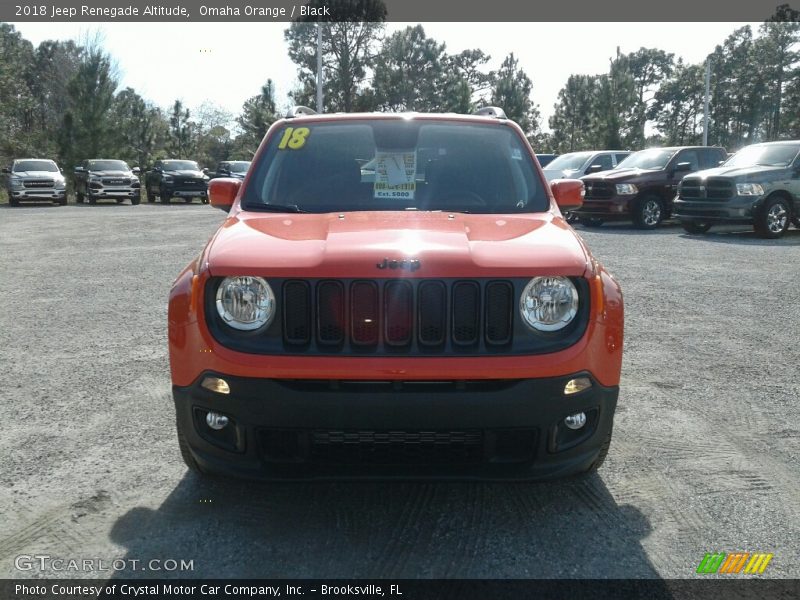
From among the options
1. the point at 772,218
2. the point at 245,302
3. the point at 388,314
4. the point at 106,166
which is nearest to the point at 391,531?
the point at 388,314

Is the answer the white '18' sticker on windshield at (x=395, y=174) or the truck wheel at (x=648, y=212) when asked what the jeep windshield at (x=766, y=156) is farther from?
the white '18' sticker on windshield at (x=395, y=174)

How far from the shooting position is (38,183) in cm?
2934

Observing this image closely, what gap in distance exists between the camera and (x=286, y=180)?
418 cm

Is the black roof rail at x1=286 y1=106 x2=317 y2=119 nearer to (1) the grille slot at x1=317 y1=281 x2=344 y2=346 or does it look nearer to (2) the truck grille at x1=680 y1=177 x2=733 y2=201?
(1) the grille slot at x1=317 y1=281 x2=344 y2=346

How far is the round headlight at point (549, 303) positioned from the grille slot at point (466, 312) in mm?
175

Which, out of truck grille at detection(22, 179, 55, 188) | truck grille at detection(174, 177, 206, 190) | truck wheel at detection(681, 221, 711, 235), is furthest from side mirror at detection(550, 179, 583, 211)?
truck grille at detection(174, 177, 206, 190)

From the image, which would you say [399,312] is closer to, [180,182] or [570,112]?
[180,182]

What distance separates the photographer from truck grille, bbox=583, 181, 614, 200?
1730 cm

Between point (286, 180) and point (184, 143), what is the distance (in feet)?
225

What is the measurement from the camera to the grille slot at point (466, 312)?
2.91 m

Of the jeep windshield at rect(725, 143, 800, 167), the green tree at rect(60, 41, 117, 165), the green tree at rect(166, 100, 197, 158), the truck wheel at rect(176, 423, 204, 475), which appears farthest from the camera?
the green tree at rect(166, 100, 197, 158)

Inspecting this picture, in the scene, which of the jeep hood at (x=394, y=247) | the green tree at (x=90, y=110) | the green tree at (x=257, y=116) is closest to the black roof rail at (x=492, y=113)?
the jeep hood at (x=394, y=247)

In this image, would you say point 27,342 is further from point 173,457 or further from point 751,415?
point 751,415

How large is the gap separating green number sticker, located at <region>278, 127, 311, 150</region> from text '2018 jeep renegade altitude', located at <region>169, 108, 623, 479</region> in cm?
130
